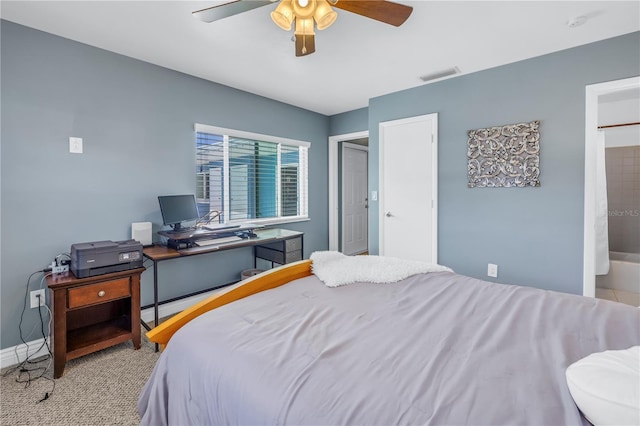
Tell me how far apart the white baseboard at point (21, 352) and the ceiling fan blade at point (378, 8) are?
3.18 m

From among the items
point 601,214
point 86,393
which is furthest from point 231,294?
point 601,214

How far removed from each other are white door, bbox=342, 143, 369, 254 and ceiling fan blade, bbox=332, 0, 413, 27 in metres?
3.28

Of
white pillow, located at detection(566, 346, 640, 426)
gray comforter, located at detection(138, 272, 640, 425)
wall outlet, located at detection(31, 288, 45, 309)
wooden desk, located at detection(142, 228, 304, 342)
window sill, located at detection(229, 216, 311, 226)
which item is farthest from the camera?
window sill, located at detection(229, 216, 311, 226)

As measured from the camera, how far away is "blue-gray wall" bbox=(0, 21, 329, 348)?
2156mm

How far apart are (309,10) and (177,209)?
2.04 m

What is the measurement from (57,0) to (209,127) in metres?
1.46

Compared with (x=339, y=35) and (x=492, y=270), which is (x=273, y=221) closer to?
(x=339, y=35)

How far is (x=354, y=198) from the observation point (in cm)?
541

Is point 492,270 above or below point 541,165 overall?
below

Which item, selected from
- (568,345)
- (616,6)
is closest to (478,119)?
(616,6)

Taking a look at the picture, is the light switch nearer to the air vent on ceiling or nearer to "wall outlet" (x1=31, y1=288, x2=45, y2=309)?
"wall outlet" (x1=31, y1=288, x2=45, y2=309)

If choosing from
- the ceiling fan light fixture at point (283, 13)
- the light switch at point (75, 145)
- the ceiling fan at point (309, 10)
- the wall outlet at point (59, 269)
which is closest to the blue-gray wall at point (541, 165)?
the ceiling fan at point (309, 10)

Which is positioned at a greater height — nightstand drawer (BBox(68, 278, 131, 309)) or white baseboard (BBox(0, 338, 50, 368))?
nightstand drawer (BBox(68, 278, 131, 309))

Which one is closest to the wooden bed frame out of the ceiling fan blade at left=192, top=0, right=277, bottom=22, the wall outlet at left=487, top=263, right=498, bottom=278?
the ceiling fan blade at left=192, top=0, right=277, bottom=22
